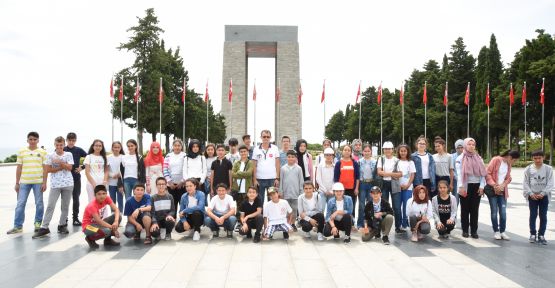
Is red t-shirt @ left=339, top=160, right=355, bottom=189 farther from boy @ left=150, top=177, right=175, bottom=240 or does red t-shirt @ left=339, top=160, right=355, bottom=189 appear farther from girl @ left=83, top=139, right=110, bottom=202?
girl @ left=83, top=139, right=110, bottom=202

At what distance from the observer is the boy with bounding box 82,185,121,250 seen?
5.95 meters

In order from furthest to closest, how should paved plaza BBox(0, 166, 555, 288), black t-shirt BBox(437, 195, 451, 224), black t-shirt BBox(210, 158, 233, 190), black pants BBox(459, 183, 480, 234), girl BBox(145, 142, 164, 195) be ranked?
girl BBox(145, 142, 164, 195) → black t-shirt BBox(210, 158, 233, 190) → black pants BBox(459, 183, 480, 234) → black t-shirt BBox(437, 195, 451, 224) → paved plaza BBox(0, 166, 555, 288)

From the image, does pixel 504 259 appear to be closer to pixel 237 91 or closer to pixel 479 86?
pixel 237 91

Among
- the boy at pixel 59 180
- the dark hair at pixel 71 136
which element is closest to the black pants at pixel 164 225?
the boy at pixel 59 180

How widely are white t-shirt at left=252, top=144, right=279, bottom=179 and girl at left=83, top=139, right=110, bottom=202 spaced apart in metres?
2.49

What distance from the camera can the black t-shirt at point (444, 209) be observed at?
262 inches

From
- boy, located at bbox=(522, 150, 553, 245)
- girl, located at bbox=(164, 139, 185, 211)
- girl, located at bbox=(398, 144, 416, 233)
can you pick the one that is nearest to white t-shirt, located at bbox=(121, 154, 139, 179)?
girl, located at bbox=(164, 139, 185, 211)

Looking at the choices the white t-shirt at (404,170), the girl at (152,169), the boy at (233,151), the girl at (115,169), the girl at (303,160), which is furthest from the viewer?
the boy at (233,151)

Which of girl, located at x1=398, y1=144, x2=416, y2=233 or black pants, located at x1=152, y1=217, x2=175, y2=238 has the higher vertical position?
girl, located at x1=398, y1=144, x2=416, y2=233

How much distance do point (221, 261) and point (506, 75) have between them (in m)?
35.1

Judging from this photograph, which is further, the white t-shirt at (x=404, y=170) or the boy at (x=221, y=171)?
the boy at (x=221, y=171)

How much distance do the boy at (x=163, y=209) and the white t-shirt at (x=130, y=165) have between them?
1013 millimetres

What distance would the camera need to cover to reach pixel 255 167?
7371mm

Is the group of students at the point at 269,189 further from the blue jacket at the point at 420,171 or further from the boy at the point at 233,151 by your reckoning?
the boy at the point at 233,151
